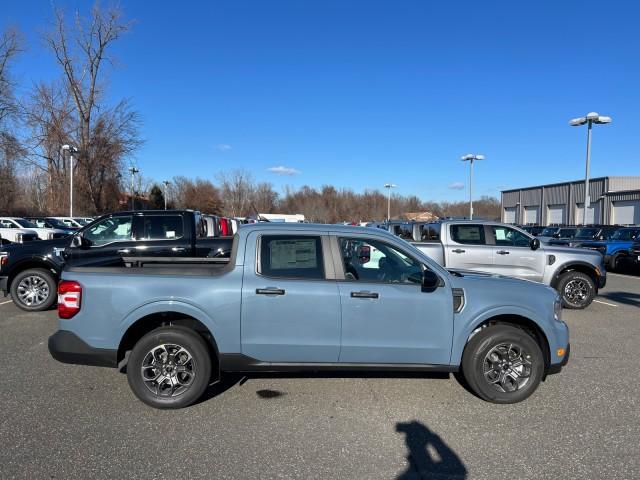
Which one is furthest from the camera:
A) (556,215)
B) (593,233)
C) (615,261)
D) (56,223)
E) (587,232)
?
(556,215)

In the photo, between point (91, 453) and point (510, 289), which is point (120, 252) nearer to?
point (91, 453)

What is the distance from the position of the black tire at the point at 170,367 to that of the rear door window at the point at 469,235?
277 inches

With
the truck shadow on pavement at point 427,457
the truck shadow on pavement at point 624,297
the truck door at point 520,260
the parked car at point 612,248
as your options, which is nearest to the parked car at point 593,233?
the parked car at point 612,248

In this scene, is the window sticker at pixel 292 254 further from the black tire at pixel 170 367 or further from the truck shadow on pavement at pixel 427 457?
the truck shadow on pavement at pixel 427 457

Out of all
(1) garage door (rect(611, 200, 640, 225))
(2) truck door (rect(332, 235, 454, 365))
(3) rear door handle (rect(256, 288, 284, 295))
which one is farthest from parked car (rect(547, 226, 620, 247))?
(1) garage door (rect(611, 200, 640, 225))

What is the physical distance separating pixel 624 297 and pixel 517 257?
376 centimetres

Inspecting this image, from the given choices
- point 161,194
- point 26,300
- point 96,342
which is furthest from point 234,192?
point 96,342

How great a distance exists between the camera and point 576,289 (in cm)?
916

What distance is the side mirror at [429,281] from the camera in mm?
4020

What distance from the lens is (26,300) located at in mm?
8281

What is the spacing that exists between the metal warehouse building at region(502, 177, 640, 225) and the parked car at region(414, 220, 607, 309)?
35.4 meters

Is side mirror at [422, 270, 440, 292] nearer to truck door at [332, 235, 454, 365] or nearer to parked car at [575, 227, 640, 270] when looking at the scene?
truck door at [332, 235, 454, 365]

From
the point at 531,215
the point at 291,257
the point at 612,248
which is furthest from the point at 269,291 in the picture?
the point at 531,215

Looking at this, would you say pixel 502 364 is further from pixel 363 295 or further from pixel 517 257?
pixel 517 257
